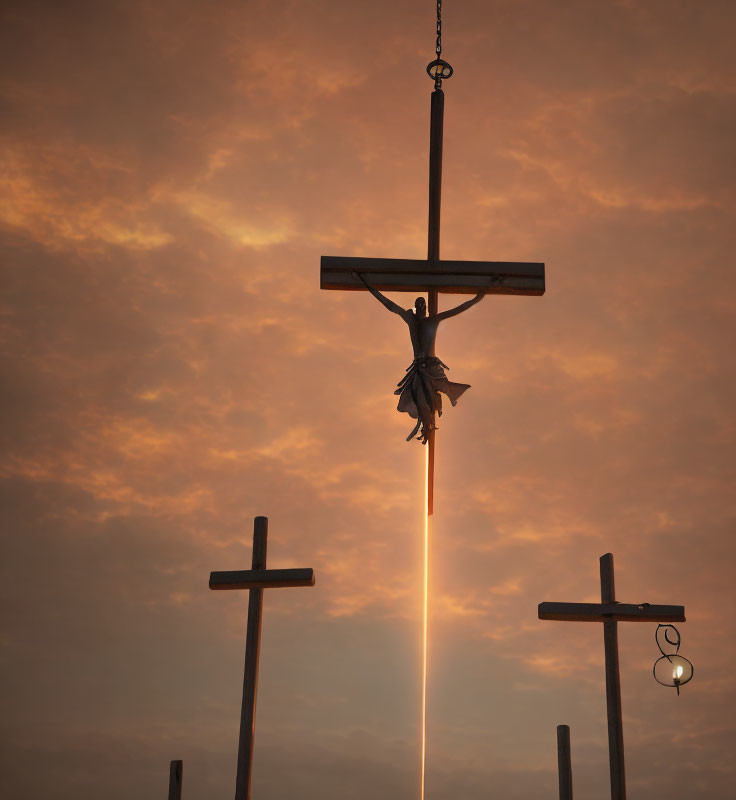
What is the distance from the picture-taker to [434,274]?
977 cm

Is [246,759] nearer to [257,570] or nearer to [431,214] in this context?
[257,570]

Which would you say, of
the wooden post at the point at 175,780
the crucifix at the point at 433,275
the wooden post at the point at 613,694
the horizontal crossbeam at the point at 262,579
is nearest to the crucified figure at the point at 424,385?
the crucifix at the point at 433,275

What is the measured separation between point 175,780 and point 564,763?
3.59 m

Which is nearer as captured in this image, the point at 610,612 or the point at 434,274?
the point at 434,274

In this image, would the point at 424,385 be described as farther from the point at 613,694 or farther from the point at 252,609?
the point at 613,694

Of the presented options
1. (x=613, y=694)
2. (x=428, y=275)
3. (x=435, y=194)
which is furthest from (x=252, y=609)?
(x=435, y=194)

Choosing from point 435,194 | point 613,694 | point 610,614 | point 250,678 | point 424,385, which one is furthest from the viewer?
point 610,614

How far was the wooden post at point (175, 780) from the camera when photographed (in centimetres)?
1100

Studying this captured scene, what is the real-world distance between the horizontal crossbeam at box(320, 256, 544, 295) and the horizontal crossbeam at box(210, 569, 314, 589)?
280 centimetres

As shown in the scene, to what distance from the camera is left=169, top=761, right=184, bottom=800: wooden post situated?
36.1 ft

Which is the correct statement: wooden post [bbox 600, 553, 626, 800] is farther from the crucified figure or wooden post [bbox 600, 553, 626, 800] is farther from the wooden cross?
the crucified figure

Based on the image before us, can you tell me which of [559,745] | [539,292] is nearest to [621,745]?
[559,745]

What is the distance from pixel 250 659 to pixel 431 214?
4.38 metres

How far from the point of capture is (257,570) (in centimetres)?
1125
